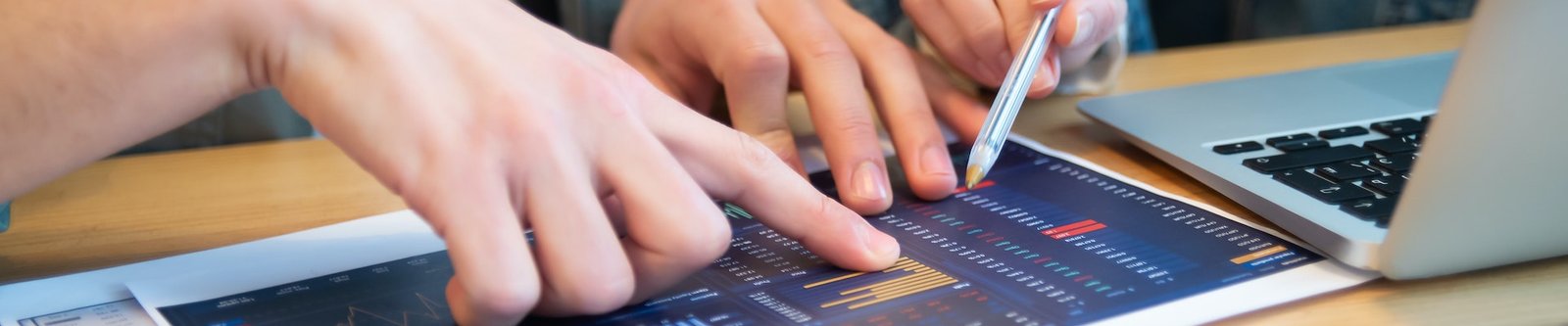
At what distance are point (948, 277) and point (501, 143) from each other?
0.62ft

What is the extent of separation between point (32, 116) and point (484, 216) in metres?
0.19

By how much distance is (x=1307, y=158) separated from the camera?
62cm

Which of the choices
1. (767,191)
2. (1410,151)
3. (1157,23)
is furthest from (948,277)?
(1157,23)

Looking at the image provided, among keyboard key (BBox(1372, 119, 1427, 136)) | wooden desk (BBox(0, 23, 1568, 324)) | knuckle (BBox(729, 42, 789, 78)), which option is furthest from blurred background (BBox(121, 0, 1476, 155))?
knuckle (BBox(729, 42, 789, 78))

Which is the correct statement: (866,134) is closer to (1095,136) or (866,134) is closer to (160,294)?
(1095,136)

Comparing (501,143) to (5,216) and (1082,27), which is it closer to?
(5,216)

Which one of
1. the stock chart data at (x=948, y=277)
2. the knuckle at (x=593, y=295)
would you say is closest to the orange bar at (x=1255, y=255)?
the stock chart data at (x=948, y=277)

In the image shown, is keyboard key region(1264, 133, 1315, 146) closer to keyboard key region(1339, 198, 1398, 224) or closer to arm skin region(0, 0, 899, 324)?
keyboard key region(1339, 198, 1398, 224)

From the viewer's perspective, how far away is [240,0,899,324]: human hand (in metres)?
0.41

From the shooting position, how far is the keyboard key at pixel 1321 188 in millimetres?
550

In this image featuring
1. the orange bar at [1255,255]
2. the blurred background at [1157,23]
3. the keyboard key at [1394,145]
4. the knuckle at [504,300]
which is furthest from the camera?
the blurred background at [1157,23]

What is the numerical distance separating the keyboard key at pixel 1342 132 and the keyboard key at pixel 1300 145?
0.02m

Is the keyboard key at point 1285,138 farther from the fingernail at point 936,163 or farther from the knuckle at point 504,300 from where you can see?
the knuckle at point 504,300

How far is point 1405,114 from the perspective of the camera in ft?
2.34
